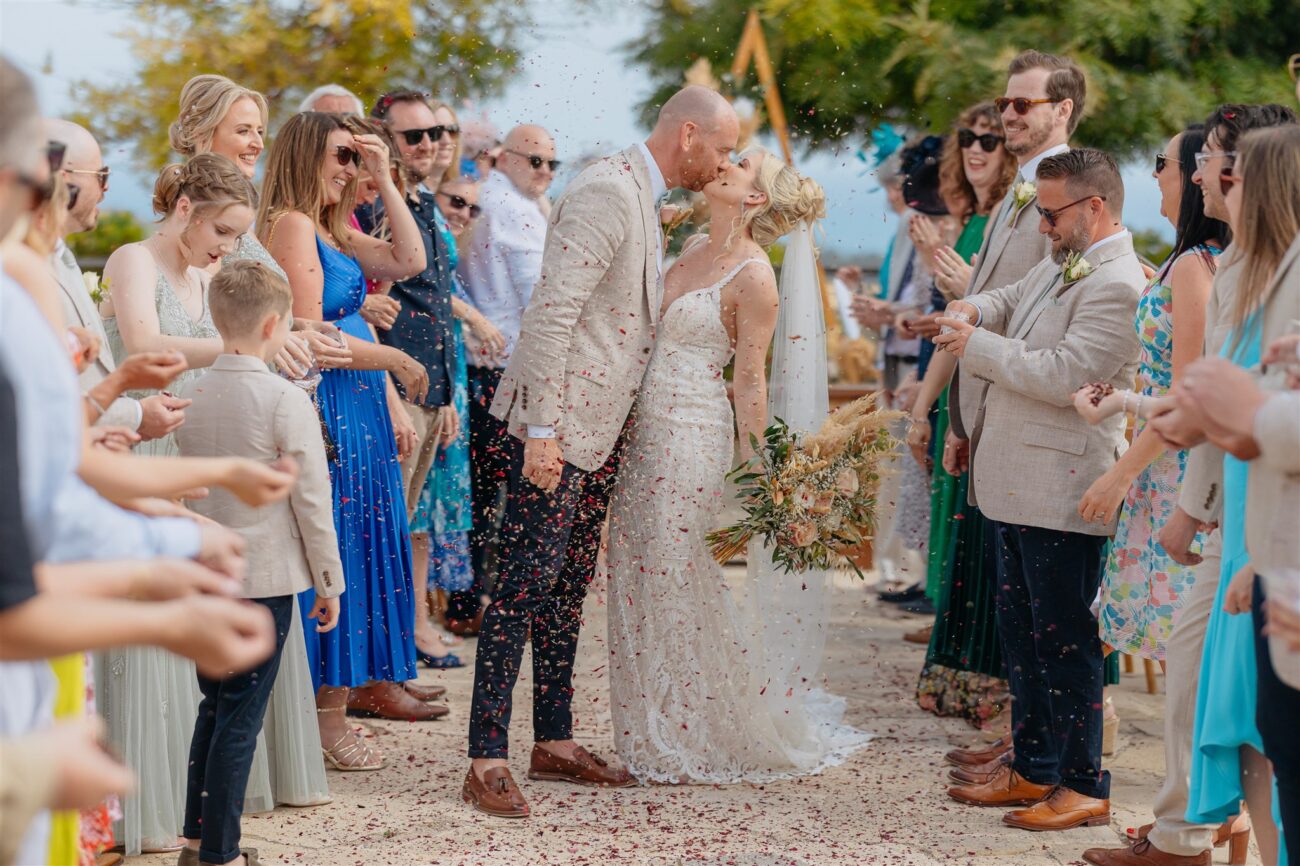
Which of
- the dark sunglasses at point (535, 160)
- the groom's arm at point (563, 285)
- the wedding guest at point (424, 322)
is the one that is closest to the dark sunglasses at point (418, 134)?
the wedding guest at point (424, 322)

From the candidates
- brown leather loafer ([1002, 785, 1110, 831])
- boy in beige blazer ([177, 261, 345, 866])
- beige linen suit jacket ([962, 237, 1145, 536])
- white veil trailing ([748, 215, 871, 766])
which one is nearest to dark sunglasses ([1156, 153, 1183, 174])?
beige linen suit jacket ([962, 237, 1145, 536])

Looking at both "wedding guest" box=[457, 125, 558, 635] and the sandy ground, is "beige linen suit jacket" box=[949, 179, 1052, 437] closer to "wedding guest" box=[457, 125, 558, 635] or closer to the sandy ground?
the sandy ground

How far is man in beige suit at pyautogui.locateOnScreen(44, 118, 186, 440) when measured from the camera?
3.39 meters

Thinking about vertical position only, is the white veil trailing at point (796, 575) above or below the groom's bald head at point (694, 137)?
below

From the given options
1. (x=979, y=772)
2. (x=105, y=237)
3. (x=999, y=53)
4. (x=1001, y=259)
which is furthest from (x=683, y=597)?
(x=105, y=237)

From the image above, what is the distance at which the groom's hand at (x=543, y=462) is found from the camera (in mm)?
4324

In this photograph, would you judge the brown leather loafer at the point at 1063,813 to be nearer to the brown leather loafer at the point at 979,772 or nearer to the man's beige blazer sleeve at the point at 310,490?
the brown leather loafer at the point at 979,772

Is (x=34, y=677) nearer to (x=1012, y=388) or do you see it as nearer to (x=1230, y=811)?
(x=1230, y=811)

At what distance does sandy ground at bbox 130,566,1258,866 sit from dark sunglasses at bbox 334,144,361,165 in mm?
2128

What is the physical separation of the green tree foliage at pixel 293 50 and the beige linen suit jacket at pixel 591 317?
553cm

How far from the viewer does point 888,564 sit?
27.8 ft

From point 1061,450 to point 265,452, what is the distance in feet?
7.62

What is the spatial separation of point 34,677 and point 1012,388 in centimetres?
302

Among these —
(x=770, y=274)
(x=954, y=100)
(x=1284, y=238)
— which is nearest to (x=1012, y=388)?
(x=770, y=274)
